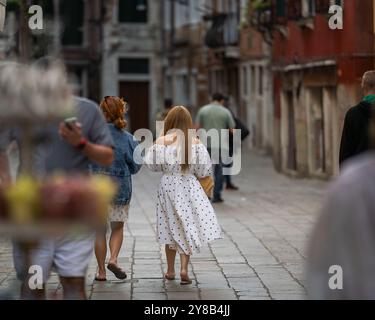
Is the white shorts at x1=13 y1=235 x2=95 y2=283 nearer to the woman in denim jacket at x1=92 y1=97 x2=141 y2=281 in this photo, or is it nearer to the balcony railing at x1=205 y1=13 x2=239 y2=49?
the woman in denim jacket at x1=92 y1=97 x2=141 y2=281

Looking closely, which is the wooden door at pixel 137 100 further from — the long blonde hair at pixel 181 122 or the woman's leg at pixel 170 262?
the long blonde hair at pixel 181 122

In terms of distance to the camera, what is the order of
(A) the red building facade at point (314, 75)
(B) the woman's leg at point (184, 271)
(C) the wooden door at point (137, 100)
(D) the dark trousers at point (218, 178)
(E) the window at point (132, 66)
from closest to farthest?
(B) the woman's leg at point (184, 271), (D) the dark trousers at point (218, 178), (A) the red building facade at point (314, 75), (C) the wooden door at point (137, 100), (E) the window at point (132, 66)

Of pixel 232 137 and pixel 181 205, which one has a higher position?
pixel 181 205

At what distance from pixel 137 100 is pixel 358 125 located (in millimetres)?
37190

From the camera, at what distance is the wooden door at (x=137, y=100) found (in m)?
46.9

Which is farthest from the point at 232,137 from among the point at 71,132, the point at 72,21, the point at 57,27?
the point at 72,21

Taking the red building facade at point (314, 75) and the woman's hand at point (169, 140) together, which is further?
the red building facade at point (314, 75)

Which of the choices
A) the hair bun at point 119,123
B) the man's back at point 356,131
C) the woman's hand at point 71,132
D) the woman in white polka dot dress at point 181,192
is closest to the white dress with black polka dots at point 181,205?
the woman in white polka dot dress at point 181,192

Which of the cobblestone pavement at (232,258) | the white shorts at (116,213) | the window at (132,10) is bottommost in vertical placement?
the cobblestone pavement at (232,258)

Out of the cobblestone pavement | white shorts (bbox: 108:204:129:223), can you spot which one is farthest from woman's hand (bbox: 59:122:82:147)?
white shorts (bbox: 108:204:129:223)

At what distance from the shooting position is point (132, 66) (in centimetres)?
4722

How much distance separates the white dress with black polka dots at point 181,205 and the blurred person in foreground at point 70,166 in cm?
348

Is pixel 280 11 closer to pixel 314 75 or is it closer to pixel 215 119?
pixel 314 75
